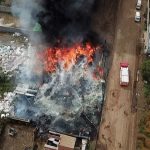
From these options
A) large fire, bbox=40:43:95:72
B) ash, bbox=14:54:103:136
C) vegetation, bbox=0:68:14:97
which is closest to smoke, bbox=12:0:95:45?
large fire, bbox=40:43:95:72

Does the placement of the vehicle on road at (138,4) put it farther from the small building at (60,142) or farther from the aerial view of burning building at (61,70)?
the small building at (60,142)

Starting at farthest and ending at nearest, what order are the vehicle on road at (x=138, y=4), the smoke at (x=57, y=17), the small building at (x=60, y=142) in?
the vehicle on road at (x=138, y=4)
the smoke at (x=57, y=17)
the small building at (x=60, y=142)

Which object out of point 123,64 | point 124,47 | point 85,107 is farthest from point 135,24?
point 85,107

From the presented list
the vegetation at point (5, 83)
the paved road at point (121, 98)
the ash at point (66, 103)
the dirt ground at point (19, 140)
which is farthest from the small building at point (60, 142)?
the vegetation at point (5, 83)

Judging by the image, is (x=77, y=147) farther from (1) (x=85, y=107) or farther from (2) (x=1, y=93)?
(2) (x=1, y=93)

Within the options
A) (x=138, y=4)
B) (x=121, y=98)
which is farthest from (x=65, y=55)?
(x=138, y=4)

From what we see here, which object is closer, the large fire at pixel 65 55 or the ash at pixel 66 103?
the ash at pixel 66 103
